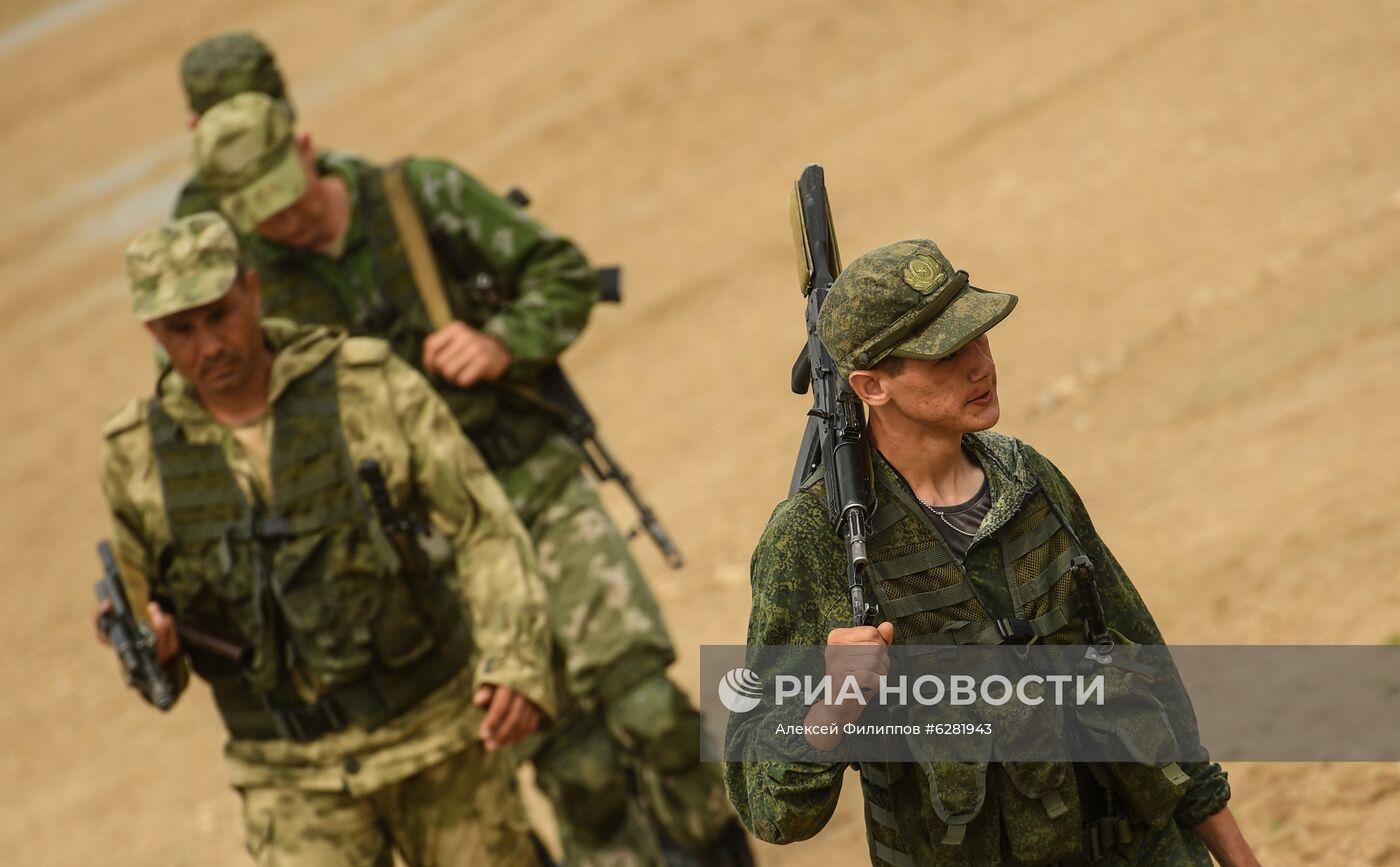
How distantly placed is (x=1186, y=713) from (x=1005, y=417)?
741 centimetres

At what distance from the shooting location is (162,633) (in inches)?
208

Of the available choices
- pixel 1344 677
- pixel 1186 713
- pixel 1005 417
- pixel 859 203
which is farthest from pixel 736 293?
pixel 1186 713

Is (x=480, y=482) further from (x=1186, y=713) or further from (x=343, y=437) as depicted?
(x=1186, y=713)

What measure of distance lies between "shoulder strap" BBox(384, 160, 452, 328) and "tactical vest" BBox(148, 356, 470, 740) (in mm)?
1164

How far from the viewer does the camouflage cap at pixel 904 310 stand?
3479mm

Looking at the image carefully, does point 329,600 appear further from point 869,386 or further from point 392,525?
A: point 869,386

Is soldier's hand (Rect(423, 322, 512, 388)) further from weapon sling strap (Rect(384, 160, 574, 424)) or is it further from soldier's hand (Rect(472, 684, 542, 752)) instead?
soldier's hand (Rect(472, 684, 542, 752))

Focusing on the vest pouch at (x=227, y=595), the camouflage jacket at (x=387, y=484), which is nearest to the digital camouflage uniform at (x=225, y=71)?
the camouflage jacket at (x=387, y=484)

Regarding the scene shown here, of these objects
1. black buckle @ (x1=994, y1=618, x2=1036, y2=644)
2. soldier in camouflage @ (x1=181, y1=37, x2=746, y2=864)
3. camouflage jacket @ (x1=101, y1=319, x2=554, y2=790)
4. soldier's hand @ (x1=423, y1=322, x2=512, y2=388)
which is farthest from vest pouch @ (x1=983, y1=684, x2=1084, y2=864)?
soldier's hand @ (x1=423, y1=322, x2=512, y2=388)

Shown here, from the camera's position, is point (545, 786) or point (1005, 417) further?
point (1005, 417)

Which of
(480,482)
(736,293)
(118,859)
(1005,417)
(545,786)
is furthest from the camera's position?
(736,293)

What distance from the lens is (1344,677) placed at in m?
6.69

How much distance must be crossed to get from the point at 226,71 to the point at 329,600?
8.56ft

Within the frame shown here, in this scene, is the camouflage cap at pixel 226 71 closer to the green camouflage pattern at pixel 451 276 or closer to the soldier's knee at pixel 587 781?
the green camouflage pattern at pixel 451 276
